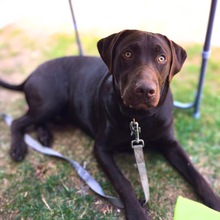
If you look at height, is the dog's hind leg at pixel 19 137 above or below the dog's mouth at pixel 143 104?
below

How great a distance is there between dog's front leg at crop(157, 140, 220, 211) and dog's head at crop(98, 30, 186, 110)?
0.63 meters

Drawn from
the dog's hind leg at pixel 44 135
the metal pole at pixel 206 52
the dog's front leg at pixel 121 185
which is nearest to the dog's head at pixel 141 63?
the dog's front leg at pixel 121 185

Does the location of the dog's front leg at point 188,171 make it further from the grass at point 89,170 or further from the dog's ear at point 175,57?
the dog's ear at point 175,57

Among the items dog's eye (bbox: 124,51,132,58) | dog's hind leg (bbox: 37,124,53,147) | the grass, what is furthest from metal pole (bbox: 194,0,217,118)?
dog's hind leg (bbox: 37,124,53,147)

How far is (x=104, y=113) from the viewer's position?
2.58 meters

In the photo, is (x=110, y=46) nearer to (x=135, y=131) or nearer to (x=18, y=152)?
(x=135, y=131)

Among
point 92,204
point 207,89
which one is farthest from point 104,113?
point 207,89

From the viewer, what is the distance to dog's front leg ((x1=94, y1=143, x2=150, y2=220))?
2.18m

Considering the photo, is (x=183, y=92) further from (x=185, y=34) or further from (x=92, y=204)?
(x=92, y=204)

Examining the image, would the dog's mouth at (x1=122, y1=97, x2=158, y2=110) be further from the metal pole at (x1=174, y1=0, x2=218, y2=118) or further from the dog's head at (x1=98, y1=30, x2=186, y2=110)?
the metal pole at (x1=174, y1=0, x2=218, y2=118)

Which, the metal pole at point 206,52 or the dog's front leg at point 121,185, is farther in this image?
the metal pole at point 206,52

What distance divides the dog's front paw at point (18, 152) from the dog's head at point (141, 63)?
111cm

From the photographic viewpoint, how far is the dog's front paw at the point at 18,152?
2805 millimetres

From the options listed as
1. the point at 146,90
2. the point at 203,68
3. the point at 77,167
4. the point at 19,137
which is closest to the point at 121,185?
the point at 77,167
